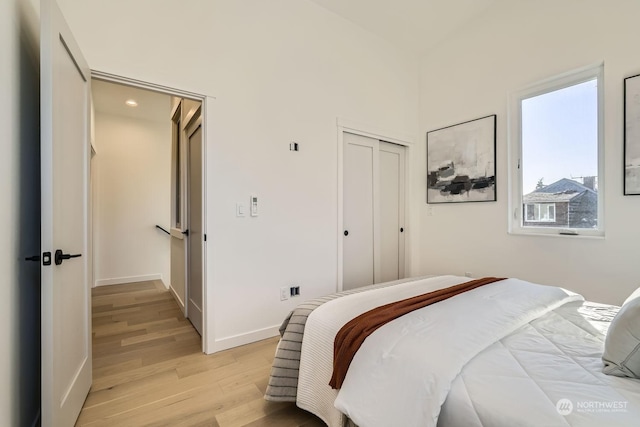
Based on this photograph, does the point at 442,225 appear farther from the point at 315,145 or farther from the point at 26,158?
the point at 26,158

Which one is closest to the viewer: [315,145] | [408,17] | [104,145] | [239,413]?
[239,413]

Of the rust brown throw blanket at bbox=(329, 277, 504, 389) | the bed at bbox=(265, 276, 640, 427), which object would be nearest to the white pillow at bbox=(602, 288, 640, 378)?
the bed at bbox=(265, 276, 640, 427)

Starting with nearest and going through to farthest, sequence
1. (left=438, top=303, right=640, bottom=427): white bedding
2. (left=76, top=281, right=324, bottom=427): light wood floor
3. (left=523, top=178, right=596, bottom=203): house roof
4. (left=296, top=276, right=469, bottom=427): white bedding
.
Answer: (left=438, top=303, right=640, bottom=427): white bedding
(left=296, top=276, right=469, bottom=427): white bedding
(left=76, top=281, right=324, bottom=427): light wood floor
(left=523, top=178, right=596, bottom=203): house roof

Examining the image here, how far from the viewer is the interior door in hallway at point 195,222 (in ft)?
8.71

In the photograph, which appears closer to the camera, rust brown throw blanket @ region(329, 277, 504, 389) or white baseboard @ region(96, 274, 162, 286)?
rust brown throw blanket @ region(329, 277, 504, 389)

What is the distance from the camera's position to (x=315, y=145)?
290cm

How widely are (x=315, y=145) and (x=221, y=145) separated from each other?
0.95 metres

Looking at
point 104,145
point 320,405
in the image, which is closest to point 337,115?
point 320,405

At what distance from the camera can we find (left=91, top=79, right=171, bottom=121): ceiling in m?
3.62

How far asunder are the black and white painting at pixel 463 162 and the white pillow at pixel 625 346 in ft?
8.04

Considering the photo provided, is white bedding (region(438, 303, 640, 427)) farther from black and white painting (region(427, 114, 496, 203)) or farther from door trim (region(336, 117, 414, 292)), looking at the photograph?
black and white painting (region(427, 114, 496, 203))

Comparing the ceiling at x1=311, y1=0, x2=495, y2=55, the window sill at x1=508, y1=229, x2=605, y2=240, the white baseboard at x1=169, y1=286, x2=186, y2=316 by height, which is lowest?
the white baseboard at x1=169, y1=286, x2=186, y2=316

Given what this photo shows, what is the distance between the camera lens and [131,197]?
4730 millimetres

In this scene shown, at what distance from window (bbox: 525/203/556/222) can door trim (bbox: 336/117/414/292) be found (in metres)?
1.31
